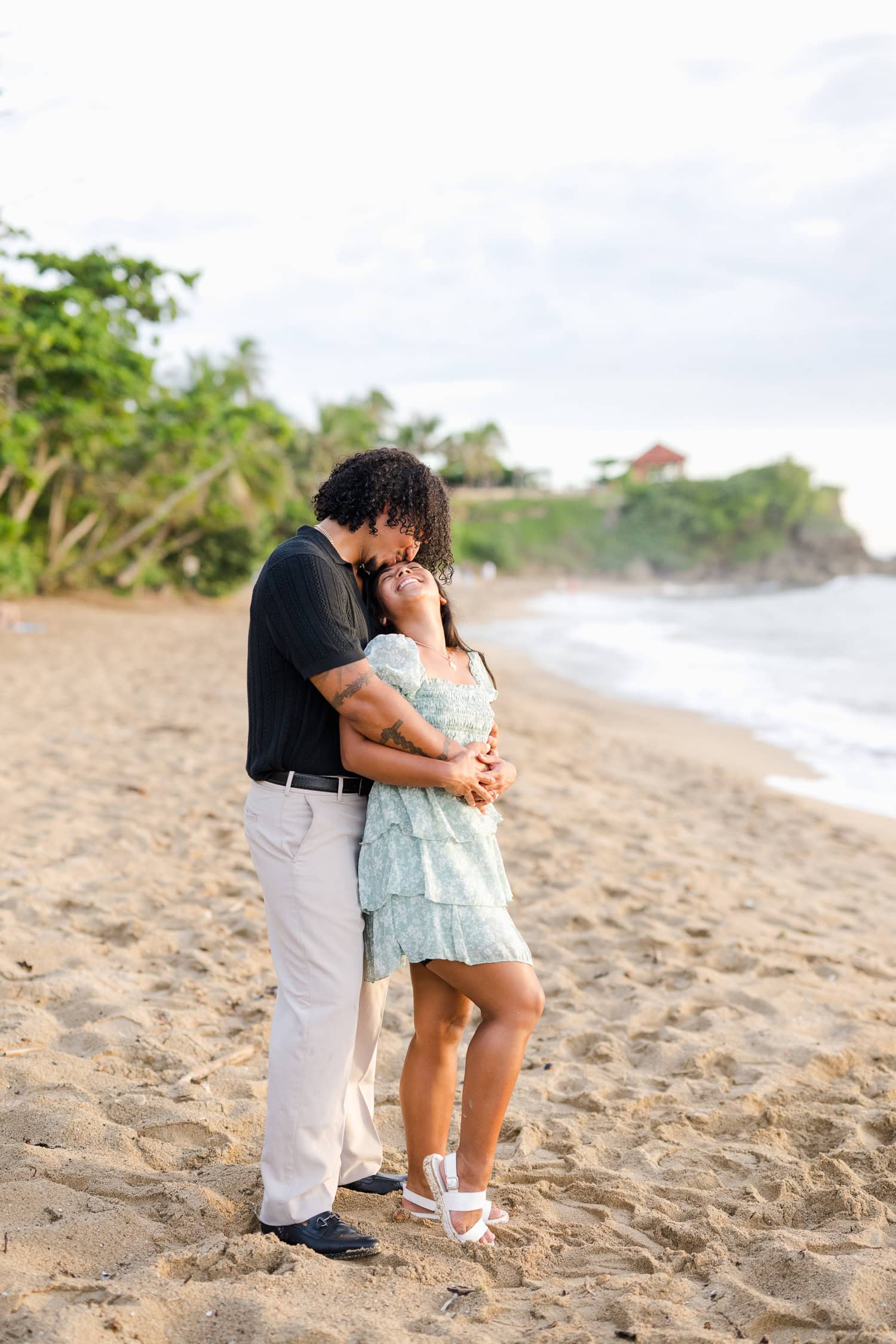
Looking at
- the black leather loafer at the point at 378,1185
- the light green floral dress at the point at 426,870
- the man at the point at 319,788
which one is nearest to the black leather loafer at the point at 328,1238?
the man at the point at 319,788

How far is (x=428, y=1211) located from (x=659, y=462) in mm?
108530

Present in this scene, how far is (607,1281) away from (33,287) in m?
13.8

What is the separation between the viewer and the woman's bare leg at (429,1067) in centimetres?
259

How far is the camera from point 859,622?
39062mm

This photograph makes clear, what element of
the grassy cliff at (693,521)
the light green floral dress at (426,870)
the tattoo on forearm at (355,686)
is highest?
the grassy cliff at (693,521)

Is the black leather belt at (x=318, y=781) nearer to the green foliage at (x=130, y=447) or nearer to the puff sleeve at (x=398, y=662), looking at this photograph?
the puff sleeve at (x=398, y=662)

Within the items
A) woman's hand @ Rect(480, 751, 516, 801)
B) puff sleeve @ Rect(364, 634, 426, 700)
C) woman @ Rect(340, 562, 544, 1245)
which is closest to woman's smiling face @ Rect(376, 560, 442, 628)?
woman @ Rect(340, 562, 544, 1245)

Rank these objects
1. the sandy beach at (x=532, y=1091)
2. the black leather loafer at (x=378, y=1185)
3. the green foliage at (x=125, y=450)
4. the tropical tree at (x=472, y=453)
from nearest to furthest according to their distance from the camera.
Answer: the sandy beach at (x=532, y=1091)
the black leather loafer at (x=378, y=1185)
the green foliage at (x=125, y=450)
the tropical tree at (x=472, y=453)

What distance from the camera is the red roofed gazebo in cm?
10512

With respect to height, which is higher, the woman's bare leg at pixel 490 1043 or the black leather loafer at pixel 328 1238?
the woman's bare leg at pixel 490 1043

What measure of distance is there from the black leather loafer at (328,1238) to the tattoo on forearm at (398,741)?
3.55ft

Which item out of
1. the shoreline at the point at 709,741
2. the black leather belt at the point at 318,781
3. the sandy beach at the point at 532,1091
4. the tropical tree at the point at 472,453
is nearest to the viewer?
the sandy beach at the point at 532,1091

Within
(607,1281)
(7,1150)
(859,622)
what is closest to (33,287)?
(7,1150)

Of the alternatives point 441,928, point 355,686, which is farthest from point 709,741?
point 355,686
